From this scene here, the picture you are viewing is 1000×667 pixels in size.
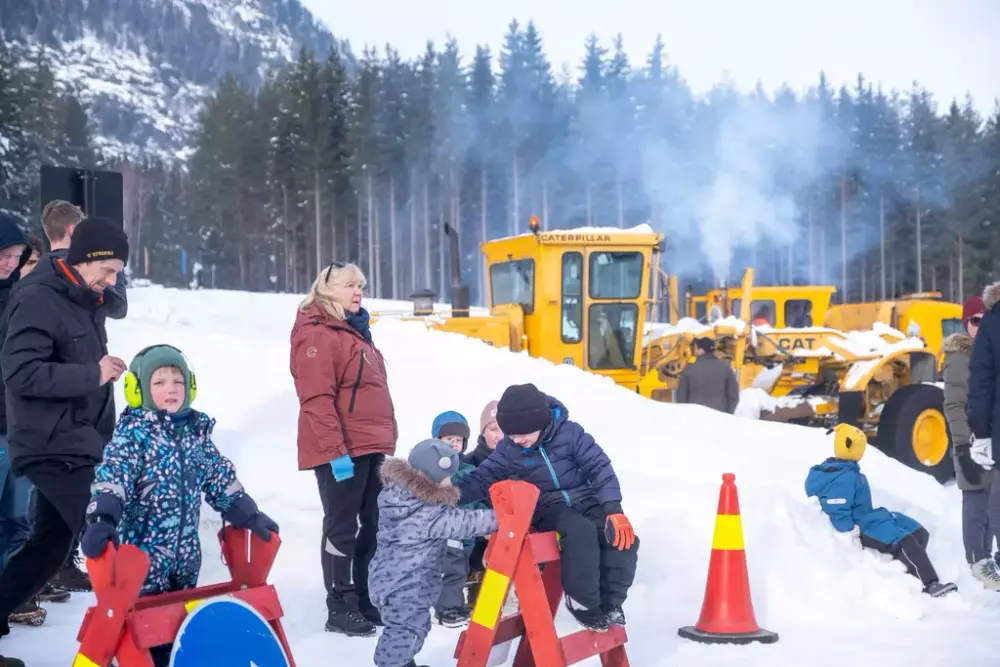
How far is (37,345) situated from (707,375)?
26.3 ft

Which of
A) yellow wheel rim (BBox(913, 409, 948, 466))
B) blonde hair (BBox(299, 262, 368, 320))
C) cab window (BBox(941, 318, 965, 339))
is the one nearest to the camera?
blonde hair (BBox(299, 262, 368, 320))

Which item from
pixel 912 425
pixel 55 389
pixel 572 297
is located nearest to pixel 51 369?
pixel 55 389

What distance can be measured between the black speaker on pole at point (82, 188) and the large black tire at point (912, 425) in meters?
8.35

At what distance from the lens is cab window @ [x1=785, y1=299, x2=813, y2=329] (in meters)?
17.3

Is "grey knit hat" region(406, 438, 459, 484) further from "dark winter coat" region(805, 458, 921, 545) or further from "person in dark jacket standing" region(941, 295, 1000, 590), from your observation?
"person in dark jacket standing" region(941, 295, 1000, 590)

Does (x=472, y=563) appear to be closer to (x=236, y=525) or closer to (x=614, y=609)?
(x=614, y=609)

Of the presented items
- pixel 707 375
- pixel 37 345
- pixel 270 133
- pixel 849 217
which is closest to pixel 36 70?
pixel 270 133

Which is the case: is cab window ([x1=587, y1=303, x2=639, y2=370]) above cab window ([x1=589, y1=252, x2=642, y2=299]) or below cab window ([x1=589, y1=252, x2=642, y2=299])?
below

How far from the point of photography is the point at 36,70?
6050 centimetres

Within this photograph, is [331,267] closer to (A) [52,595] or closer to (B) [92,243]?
(B) [92,243]

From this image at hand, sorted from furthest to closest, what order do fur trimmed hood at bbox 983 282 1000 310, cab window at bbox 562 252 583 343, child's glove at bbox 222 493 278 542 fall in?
cab window at bbox 562 252 583 343, fur trimmed hood at bbox 983 282 1000 310, child's glove at bbox 222 493 278 542

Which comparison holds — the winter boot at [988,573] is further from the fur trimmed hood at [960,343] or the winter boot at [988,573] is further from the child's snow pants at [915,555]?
the fur trimmed hood at [960,343]

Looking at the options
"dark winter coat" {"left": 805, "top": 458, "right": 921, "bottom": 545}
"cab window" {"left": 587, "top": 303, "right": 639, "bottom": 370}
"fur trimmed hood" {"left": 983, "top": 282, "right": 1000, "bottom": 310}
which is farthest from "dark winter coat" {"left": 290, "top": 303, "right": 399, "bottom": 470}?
"cab window" {"left": 587, "top": 303, "right": 639, "bottom": 370}

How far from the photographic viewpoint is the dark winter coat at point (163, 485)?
12.0ft
